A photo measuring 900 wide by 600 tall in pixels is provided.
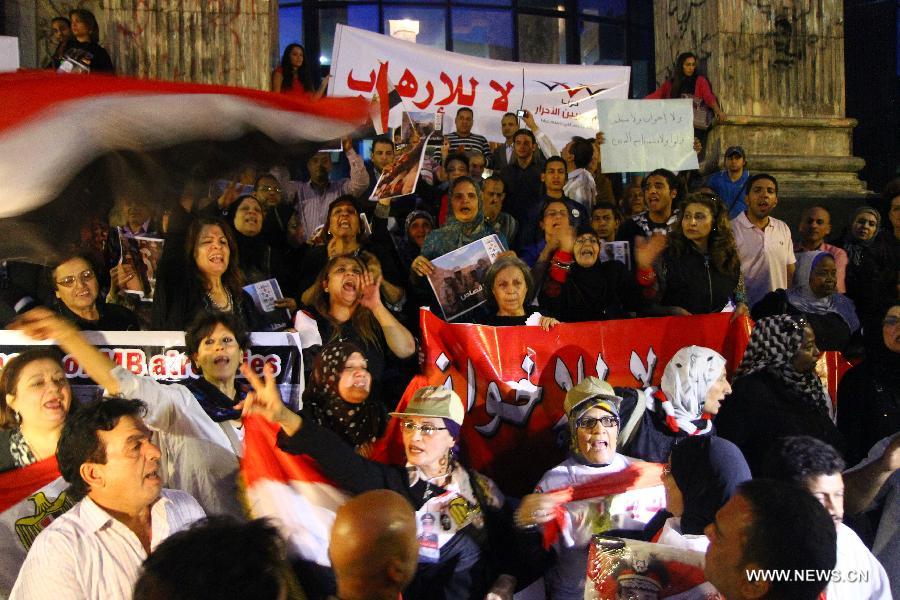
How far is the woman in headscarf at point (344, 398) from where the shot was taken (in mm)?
4633

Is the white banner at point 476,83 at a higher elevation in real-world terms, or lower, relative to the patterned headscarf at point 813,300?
higher

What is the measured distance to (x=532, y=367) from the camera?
17.5ft

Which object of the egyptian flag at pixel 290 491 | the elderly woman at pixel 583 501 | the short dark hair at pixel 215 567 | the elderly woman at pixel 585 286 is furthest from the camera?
the elderly woman at pixel 585 286

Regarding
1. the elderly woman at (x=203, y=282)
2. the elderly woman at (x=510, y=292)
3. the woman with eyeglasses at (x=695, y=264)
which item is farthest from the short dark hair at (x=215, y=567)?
the woman with eyeglasses at (x=695, y=264)

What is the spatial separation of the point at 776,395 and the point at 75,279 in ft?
10.6

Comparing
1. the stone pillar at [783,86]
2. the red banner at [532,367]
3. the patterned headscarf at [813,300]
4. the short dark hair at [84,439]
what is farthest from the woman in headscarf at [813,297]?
the short dark hair at [84,439]

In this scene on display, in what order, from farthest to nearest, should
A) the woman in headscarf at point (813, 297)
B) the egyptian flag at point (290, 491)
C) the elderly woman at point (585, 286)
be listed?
the woman in headscarf at point (813, 297), the elderly woman at point (585, 286), the egyptian flag at point (290, 491)

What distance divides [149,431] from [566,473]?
5.62 ft

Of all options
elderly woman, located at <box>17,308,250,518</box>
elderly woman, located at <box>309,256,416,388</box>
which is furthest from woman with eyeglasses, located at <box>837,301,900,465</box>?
elderly woman, located at <box>17,308,250,518</box>

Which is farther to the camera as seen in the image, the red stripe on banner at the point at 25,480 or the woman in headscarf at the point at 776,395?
the woman in headscarf at the point at 776,395

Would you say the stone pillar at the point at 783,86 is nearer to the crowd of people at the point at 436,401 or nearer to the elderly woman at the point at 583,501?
the crowd of people at the point at 436,401

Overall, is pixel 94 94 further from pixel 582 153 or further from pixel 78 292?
pixel 582 153

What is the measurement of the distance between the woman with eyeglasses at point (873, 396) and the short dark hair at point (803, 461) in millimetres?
902

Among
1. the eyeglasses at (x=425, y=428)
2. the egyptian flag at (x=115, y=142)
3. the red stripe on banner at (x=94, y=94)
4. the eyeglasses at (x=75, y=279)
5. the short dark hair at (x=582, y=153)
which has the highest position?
the short dark hair at (x=582, y=153)
